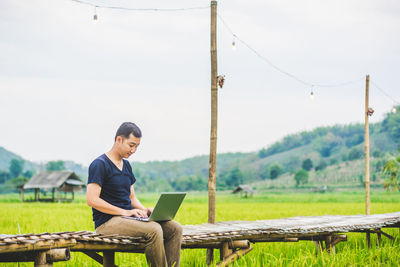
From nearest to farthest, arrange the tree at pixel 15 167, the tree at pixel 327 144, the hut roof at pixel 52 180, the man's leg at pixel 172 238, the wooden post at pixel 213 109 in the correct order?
the man's leg at pixel 172 238, the wooden post at pixel 213 109, the hut roof at pixel 52 180, the tree at pixel 15 167, the tree at pixel 327 144

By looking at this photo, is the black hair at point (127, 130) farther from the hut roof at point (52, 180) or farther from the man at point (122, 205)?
the hut roof at point (52, 180)

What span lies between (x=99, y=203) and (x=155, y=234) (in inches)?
22.4

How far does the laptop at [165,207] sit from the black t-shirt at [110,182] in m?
0.20

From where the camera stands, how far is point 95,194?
4230 mm

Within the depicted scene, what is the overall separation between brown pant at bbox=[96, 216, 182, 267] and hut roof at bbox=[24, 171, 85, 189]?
3599 centimetres

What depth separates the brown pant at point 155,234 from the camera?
4254 millimetres

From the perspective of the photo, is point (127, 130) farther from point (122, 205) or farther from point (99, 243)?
point (99, 243)

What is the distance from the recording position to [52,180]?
1571 inches

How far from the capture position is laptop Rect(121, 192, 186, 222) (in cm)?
419

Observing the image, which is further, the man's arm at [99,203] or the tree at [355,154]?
the tree at [355,154]

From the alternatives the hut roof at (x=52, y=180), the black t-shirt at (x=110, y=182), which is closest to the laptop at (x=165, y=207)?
the black t-shirt at (x=110, y=182)

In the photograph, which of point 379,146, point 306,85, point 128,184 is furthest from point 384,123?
point 128,184

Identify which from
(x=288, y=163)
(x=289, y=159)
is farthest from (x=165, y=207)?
(x=289, y=159)

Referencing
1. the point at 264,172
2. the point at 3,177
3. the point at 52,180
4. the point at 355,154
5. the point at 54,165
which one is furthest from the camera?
the point at 264,172
